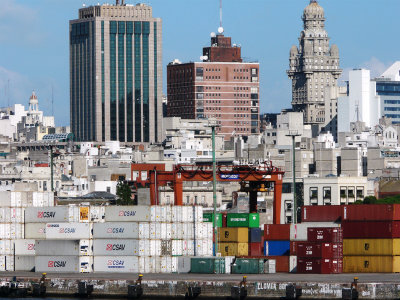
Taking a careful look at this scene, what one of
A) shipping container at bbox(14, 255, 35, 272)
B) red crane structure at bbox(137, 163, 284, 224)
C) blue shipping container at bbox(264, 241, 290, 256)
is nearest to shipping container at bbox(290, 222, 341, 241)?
blue shipping container at bbox(264, 241, 290, 256)

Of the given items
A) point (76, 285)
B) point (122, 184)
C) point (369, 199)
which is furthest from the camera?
point (122, 184)

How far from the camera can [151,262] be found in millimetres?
113438

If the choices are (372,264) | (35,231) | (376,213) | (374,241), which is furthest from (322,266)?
(35,231)

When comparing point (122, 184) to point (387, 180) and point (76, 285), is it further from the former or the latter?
point (76, 285)

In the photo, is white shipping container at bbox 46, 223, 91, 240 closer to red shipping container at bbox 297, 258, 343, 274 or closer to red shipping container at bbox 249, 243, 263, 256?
red shipping container at bbox 249, 243, 263, 256

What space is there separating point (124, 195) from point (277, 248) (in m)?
60.2

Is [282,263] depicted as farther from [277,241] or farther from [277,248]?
[277,241]

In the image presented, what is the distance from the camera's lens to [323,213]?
118 metres

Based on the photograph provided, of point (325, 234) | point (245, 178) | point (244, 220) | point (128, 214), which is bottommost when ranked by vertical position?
point (325, 234)

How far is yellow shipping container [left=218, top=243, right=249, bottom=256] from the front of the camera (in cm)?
11844

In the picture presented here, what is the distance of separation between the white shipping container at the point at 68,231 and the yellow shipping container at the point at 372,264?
1963 cm

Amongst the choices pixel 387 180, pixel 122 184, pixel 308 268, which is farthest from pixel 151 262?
pixel 387 180

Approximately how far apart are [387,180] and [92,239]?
288ft

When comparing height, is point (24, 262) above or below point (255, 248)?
below
